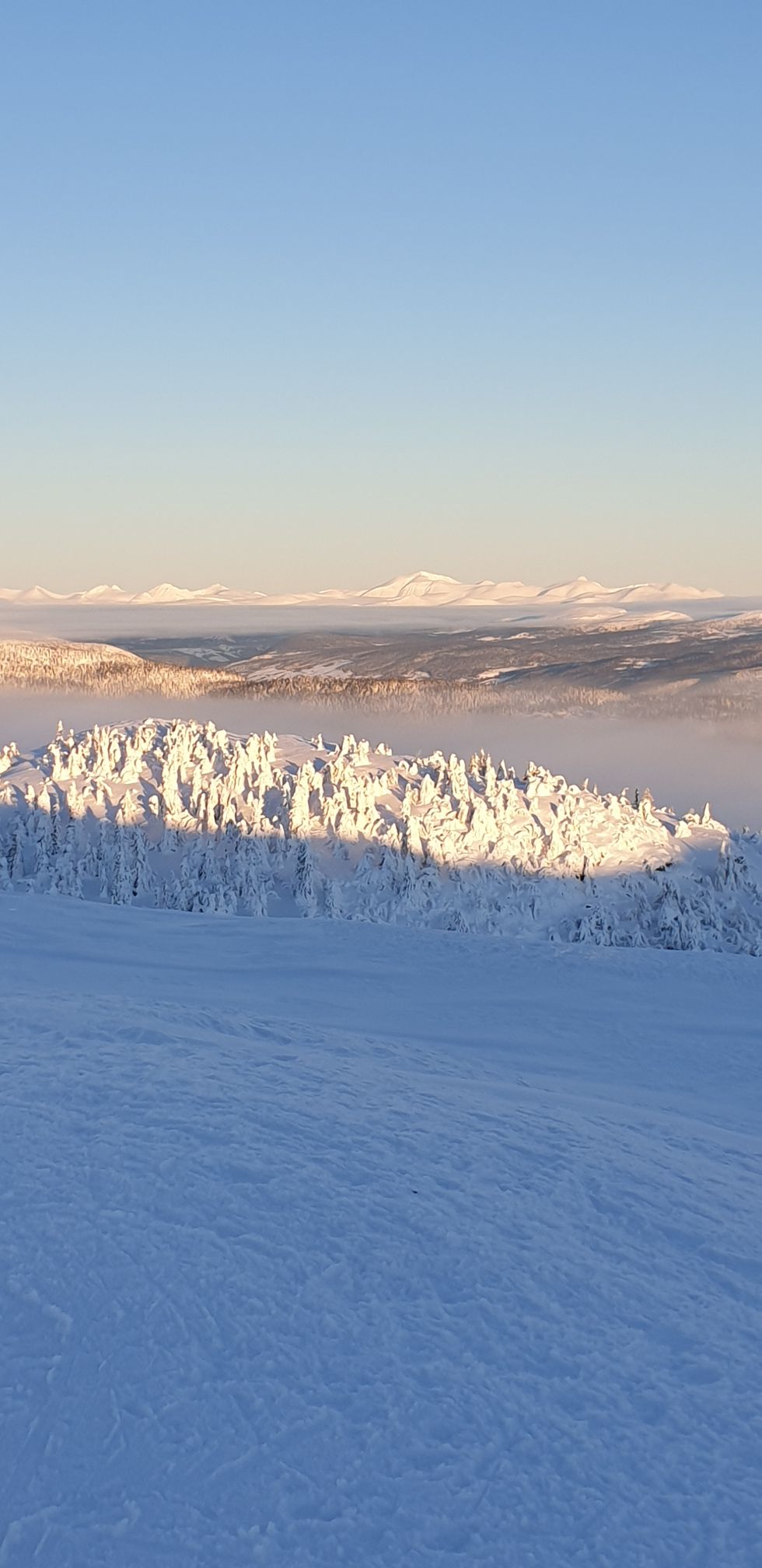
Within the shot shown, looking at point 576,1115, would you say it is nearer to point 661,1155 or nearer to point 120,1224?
point 661,1155

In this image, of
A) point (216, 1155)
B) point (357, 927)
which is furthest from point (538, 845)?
point (216, 1155)

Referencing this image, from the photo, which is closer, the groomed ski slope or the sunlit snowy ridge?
the groomed ski slope

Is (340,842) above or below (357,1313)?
below

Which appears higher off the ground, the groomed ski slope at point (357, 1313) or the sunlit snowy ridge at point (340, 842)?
the groomed ski slope at point (357, 1313)

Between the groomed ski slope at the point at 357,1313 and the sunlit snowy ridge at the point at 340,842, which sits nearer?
the groomed ski slope at the point at 357,1313

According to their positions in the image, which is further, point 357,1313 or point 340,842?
point 340,842

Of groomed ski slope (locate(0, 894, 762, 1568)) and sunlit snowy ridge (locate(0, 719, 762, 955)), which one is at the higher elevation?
groomed ski slope (locate(0, 894, 762, 1568))
